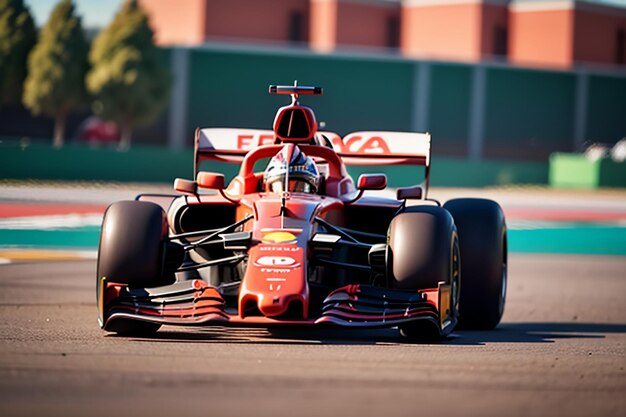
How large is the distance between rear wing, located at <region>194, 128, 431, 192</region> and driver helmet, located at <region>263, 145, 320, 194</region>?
1.00 metres

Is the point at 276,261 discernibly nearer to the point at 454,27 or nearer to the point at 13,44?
the point at 13,44

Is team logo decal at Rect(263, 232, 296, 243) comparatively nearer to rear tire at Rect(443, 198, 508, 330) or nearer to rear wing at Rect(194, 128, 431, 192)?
rear tire at Rect(443, 198, 508, 330)

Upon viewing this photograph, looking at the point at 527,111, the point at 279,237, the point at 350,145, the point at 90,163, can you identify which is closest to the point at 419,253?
the point at 279,237

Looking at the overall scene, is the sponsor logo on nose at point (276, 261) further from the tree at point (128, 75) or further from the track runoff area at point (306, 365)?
the tree at point (128, 75)

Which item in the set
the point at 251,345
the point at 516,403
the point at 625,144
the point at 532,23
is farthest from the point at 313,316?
the point at 532,23

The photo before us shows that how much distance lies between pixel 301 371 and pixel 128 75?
4287cm

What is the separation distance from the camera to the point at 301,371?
294 inches

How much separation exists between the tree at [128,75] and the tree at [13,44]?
2.60m

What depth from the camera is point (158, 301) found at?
9094 mm

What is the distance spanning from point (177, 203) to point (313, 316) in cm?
225

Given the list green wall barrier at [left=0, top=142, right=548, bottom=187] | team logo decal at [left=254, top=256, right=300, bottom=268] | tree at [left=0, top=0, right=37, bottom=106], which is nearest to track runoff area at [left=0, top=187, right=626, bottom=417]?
team logo decal at [left=254, top=256, right=300, bottom=268]

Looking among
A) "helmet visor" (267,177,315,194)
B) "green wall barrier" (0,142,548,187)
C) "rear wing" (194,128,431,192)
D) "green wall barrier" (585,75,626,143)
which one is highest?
"green wall barrier" (585,75,626,143)

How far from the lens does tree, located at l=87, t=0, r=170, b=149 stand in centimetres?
4916

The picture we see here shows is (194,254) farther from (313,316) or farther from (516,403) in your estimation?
(516,403)
